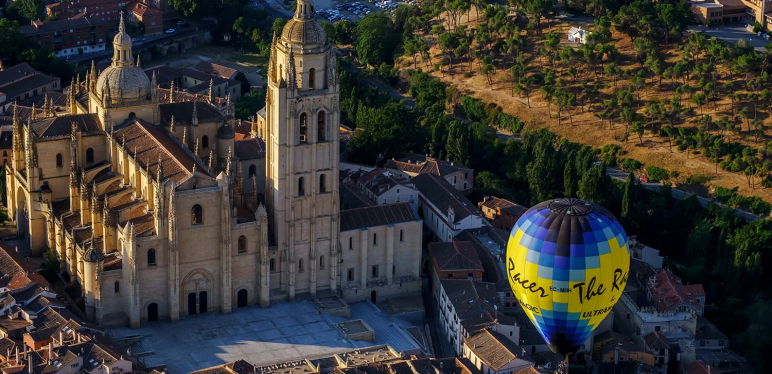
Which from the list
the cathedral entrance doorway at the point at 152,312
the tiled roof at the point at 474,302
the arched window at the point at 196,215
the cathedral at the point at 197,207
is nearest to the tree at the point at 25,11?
the cathedral at the point at 197,207

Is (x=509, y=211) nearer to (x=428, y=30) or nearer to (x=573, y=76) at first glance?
(x=573, y=76)

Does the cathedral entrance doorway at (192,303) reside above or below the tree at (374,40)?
below

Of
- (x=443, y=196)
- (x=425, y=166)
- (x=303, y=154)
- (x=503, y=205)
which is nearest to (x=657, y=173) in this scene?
(x=503, y=205)

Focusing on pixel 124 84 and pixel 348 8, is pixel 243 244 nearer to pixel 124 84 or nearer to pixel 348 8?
pixel 124 84

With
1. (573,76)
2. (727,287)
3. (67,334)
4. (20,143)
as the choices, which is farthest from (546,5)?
(67,334)

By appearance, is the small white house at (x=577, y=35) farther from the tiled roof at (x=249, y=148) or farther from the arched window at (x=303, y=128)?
the arched window at (x=303, y=128)
